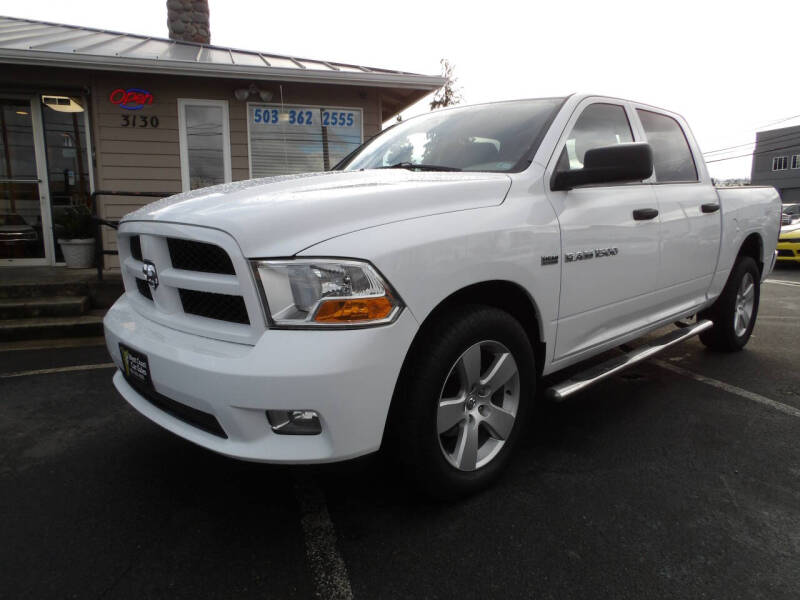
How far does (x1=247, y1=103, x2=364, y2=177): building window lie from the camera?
8.17 metres

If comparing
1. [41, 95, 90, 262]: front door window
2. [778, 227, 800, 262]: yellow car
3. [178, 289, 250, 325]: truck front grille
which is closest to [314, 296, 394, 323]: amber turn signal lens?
[178, 289, 250, 325]: truck front grille

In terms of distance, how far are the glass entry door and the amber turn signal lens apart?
7.83m

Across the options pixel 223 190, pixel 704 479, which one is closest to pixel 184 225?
pixel 223 190

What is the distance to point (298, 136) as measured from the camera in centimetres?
835

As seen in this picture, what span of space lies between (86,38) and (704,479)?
33.0ft

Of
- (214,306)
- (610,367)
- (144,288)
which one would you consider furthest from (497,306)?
(144,288)

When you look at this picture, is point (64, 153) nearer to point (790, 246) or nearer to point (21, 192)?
point (21, 192)

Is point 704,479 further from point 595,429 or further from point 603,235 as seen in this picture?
point 603,235

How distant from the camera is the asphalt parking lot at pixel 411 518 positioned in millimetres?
1890

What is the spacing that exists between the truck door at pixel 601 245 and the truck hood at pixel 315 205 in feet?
1.58

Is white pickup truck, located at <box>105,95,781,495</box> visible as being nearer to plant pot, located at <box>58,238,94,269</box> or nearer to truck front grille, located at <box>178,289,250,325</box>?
truck front grille, located at <box>178,289,250,325</box>

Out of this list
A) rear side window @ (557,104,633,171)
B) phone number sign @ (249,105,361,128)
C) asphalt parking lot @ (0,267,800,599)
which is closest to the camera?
asphalt parking lot @ (0,267,800,599)

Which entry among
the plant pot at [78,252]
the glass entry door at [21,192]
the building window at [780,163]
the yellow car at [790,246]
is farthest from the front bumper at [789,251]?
the building window at [780,163]

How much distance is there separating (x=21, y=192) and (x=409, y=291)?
828 cm
